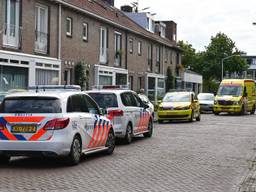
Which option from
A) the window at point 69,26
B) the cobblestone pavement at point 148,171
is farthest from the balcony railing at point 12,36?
the cobblestone pavement at point 148,171

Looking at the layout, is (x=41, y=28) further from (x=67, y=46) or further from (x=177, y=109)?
(x=177, y=109)

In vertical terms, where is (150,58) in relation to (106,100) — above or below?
above

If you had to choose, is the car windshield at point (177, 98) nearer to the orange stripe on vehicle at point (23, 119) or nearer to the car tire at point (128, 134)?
the car tire at point (128, 134)

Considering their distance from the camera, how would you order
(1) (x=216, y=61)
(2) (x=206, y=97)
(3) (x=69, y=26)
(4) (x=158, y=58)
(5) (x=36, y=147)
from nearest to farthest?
1. (5) (x=36, y=147)
2. (3) (x=69, y=26)
3. (2) (x=206, y=97)
4. (4) (x=158, y=58)
5. (1) (x=216, y=61)

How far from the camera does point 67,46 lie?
2920 centimetres

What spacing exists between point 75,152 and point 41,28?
1599cm

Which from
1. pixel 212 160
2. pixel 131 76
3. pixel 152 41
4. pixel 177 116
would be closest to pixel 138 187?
pixel 212 160

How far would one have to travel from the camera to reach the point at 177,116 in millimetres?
27312

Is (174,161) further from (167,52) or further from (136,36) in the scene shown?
(167,52)

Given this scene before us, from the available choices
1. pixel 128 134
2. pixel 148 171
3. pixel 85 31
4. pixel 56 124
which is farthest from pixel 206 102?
pixel 56 124

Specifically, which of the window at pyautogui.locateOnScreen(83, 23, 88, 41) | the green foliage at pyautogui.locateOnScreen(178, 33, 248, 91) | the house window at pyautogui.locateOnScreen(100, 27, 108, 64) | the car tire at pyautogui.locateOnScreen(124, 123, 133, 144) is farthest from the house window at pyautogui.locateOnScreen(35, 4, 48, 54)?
the green foliage at pyautogui.locateOnScreen(178, 33, 248, 91)

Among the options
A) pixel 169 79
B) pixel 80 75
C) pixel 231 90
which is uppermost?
pixel 169 79

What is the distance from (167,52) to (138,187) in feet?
148

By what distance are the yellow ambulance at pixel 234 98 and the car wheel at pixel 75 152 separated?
86.0ft
